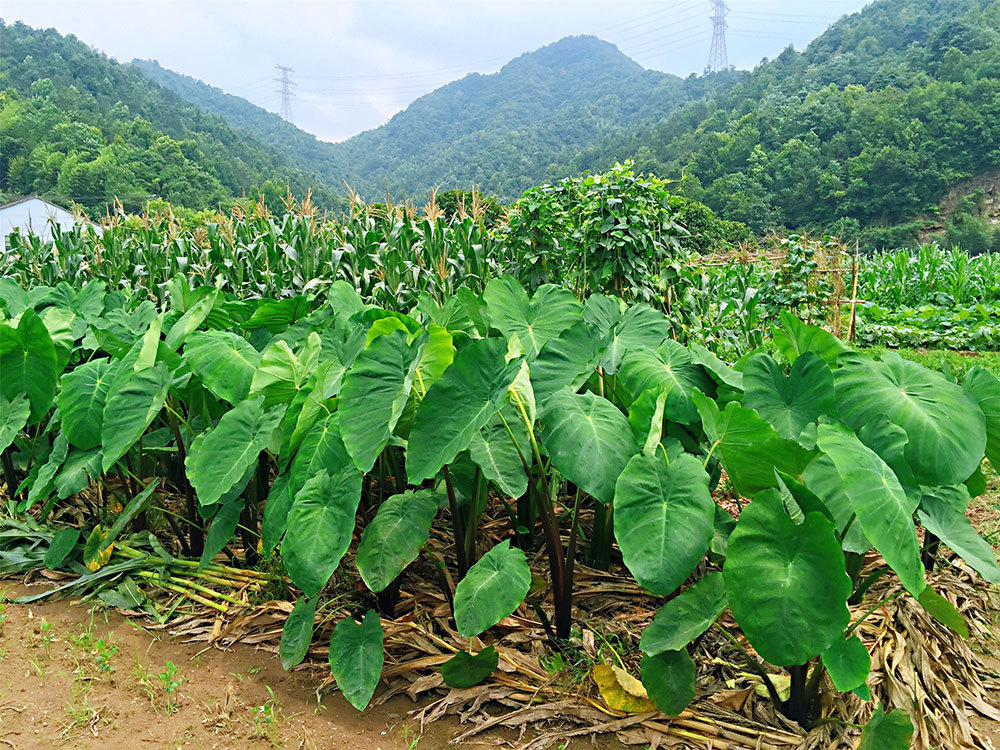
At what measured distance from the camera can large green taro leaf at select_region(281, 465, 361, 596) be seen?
54.9 inches

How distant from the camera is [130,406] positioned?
1.89 meters

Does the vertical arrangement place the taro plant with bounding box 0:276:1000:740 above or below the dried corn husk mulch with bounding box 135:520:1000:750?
above

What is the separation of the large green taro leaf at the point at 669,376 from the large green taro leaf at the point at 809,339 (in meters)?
0.24

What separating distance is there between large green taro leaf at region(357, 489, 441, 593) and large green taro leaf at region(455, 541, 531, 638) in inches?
7.6

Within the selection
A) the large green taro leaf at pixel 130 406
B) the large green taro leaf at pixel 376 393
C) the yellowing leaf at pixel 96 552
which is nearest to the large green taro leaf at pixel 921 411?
the large green taro leaf at pixel 376 393

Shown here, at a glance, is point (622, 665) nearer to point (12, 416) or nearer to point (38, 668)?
point (38, 668)

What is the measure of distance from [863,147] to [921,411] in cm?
4205

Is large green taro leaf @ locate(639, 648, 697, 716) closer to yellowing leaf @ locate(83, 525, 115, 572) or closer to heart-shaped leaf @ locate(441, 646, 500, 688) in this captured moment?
heart-shaped leaf @ locate(441, 646, 500, 688)

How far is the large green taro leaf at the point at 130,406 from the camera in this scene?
6.01ft

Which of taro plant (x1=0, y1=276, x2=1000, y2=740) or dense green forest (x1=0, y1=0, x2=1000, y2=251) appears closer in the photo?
taro plant (x1=0, y1=276, x2=1000, y2=740)

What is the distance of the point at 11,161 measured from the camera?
34.1m

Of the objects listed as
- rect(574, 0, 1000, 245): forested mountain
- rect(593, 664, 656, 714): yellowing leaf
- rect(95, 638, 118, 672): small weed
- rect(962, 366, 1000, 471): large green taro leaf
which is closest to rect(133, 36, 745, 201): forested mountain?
rect(574, 0, 1000, 245): forested mountain

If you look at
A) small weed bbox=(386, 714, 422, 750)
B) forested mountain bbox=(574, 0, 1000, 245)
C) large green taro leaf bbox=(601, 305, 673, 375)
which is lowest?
small weed bbox=(386, 714, 422, 750)

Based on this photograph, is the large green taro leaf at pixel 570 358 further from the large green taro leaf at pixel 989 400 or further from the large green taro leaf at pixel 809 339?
the large green taro leaf at pixel 989 400
